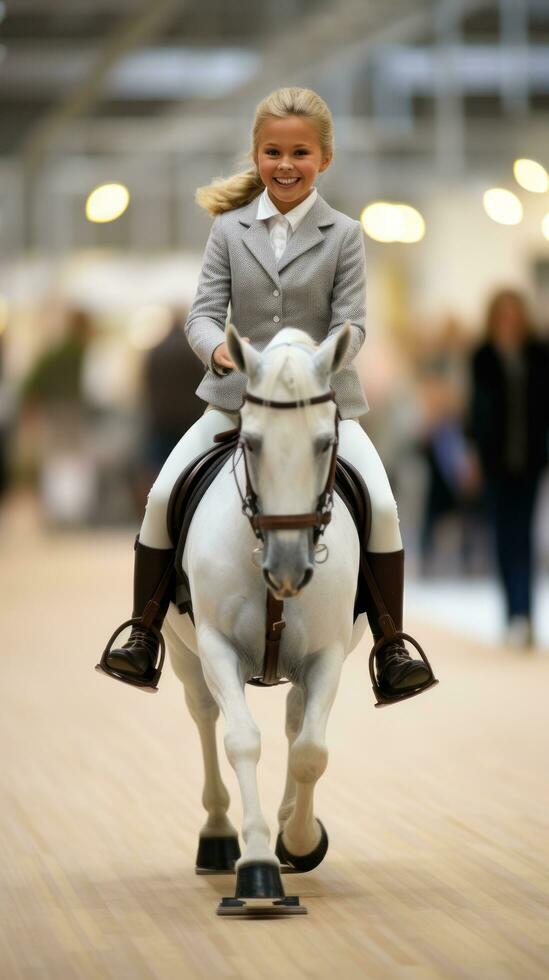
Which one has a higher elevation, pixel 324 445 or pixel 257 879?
pixel 324 445

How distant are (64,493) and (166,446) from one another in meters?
4.51

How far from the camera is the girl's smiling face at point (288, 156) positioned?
5168 millimetres

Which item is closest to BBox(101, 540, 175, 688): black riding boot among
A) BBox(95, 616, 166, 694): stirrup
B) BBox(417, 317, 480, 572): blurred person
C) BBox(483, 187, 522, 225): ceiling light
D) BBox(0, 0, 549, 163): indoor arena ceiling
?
BBox(95, 616, 166, 694): stirrup

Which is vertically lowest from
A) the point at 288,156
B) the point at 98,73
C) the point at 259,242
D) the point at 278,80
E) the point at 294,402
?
the point at 294,402

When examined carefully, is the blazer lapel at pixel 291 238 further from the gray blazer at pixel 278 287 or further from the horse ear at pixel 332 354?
the horse ear at pixel 332 354

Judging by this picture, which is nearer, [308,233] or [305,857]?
[308,233]

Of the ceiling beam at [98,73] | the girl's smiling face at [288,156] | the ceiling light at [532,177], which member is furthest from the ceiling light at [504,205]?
the girl's smiling face at [288,156]

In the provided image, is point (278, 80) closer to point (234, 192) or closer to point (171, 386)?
point (171, 386)

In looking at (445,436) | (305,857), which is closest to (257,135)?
(305,857)

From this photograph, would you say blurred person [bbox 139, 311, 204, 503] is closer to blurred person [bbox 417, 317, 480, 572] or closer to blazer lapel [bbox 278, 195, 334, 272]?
blurred person [bbox 417, 317, 480, 572]

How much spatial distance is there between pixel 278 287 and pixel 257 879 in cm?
163

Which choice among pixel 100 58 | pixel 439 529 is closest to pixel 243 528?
pixel 439 529

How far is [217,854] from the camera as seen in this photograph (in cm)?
577

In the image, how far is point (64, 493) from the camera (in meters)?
23.0
